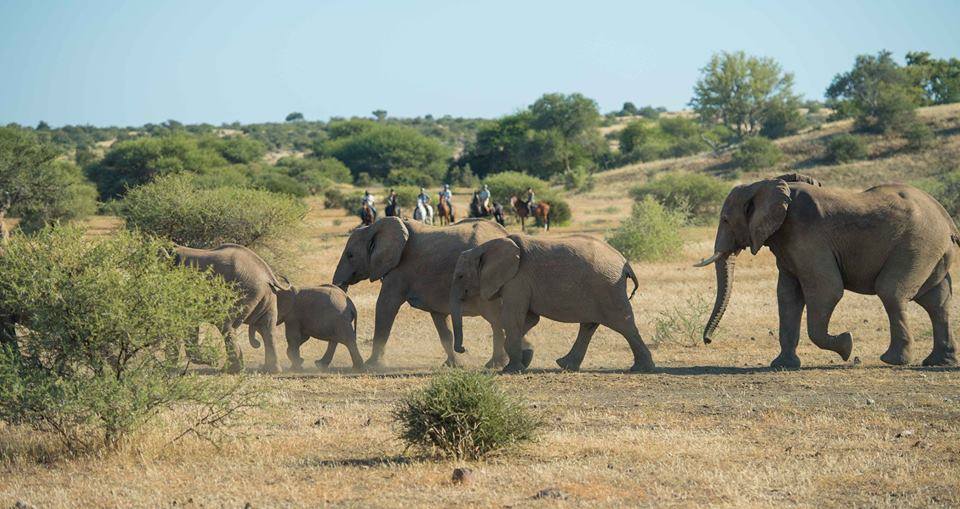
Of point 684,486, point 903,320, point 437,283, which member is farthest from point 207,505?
point 903,320

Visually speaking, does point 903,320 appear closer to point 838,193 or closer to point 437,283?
point 838,193

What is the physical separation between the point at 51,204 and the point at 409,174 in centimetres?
3594

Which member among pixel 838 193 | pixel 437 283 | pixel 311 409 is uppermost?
pixel 838 193

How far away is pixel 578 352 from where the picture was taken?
15336mm

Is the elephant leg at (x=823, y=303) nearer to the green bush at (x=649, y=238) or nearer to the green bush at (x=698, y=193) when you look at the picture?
the green bush at (x=649, y=238)

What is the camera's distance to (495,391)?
9945mm

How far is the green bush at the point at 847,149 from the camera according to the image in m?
59.5

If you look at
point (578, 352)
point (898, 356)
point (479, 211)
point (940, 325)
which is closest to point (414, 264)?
point (578, 352)

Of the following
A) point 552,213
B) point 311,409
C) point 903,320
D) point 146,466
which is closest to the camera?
point 146,466

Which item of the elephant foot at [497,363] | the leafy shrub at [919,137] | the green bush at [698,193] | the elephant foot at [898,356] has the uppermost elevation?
the leafy shrub at [919,137]

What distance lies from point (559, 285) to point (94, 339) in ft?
21.4

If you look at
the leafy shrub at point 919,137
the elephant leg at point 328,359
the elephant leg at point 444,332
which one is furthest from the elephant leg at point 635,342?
the leafy shrub at point 919,137

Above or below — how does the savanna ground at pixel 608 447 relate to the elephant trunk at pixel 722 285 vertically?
below

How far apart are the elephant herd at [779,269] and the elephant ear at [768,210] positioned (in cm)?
1
